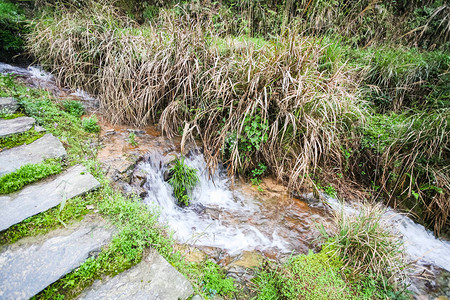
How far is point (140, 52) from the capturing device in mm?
3482

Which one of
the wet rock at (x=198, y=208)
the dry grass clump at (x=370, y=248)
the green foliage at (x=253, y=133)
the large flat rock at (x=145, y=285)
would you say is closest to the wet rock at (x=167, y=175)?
the wet rock at (x=198, y=208)

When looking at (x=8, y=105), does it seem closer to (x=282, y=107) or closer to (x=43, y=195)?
(x=43, y=195)

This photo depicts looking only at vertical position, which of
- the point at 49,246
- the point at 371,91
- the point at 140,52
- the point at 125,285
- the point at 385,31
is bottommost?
the point at 125,285

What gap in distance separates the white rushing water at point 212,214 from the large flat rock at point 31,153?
933 mm

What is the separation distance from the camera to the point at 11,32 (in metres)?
4.69

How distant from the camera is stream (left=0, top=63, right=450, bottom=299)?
2.33 metres

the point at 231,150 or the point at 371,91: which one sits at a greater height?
the point at 371,91

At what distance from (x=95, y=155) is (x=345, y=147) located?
3.57 m

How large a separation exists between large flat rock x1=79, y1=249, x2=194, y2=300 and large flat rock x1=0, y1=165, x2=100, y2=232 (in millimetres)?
805

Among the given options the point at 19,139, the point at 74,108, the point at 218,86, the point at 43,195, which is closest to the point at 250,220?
the point at 218,86

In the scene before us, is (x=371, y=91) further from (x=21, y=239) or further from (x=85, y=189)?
(x=21, y=239)

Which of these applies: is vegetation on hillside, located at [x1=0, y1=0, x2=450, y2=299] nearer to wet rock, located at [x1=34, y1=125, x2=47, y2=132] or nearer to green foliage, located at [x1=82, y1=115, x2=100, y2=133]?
green foliage, located at [x1=82, y1=115, x2=100, y2=133]

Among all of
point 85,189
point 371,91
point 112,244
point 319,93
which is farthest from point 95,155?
point 371,91

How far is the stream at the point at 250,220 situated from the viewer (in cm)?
233
